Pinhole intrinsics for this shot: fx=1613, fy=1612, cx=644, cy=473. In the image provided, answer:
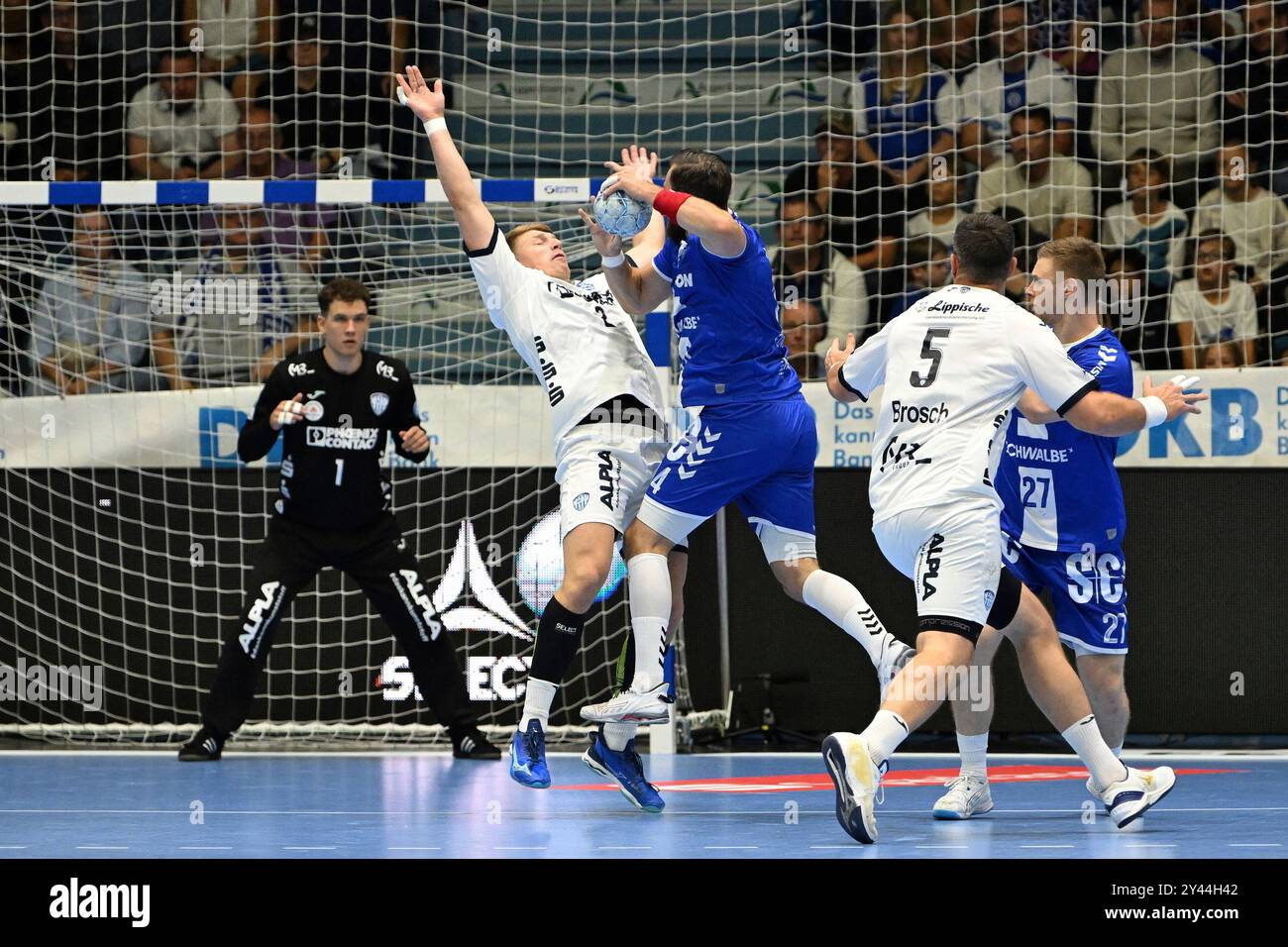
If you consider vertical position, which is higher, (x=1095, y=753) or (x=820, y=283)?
(x=820, y=283)

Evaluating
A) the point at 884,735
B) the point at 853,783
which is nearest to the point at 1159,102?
the point at 884,735

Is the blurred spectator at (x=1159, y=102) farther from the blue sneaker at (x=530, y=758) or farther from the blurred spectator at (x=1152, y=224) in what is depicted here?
the blue sneaker at (x=530, y=758)

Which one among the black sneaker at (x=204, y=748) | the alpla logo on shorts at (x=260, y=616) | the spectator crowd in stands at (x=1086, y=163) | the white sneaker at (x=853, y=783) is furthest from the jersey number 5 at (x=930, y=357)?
the spectator crowd in stands at (x=1086, y=163)

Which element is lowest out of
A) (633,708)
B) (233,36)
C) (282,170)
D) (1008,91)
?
(633,708)

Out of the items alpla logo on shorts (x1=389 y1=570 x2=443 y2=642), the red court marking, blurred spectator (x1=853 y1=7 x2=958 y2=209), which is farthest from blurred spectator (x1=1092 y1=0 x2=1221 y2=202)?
alpla logo on shorts (x1=389 y1=570 x2=443 y2=642)

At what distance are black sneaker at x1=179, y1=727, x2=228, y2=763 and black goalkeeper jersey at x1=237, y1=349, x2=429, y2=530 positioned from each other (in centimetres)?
112

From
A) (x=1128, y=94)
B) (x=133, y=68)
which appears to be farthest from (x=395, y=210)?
(x=1128, y=94)

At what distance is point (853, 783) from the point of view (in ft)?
14.3

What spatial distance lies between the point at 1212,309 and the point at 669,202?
217 inches

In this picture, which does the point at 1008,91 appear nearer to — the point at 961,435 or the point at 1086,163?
the point at 1086,163

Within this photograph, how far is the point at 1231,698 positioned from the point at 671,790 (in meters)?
3.35

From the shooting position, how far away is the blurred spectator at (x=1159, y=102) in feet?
34.2

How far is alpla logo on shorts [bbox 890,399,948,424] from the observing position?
4.89 m

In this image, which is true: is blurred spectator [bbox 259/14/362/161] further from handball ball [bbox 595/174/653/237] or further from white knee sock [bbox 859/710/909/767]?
white knee sock [bbox 859/710/909/767]
